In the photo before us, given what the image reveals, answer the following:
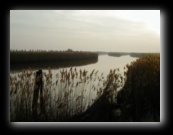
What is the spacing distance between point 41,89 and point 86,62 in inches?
29.0

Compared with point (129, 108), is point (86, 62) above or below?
above

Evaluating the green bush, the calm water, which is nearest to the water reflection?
the calm water

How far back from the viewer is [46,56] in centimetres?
535

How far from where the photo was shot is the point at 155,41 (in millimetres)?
5027

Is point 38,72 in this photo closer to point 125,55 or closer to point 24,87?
point 24,87

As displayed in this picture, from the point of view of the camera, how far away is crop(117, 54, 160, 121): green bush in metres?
5.07

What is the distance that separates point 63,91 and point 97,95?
1.50 ft

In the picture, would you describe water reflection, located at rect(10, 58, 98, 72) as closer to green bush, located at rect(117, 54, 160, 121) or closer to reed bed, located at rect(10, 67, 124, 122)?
reed bed, located at rect(10, 67, 124, 122)

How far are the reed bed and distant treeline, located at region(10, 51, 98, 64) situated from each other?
0.58 ft

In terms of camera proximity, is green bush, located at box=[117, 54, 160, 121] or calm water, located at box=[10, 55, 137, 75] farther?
calm water, located at box=[10, 55, 137, 75]

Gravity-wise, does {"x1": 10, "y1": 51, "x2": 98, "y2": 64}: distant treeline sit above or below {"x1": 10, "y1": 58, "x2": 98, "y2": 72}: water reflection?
above

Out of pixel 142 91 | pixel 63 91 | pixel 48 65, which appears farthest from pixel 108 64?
pixel 48 65
